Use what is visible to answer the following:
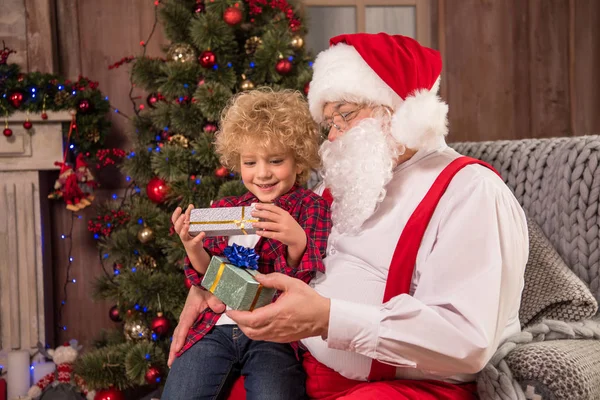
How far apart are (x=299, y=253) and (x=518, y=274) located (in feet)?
1.74

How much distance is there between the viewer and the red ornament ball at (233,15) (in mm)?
2881

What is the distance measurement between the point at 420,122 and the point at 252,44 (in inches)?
65.0

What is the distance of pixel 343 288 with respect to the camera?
156cm

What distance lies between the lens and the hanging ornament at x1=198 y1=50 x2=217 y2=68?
9.53ft

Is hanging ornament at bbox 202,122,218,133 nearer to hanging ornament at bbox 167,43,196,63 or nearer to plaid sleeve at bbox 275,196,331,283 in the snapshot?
hanging ornament at bbox 167,43,196,63

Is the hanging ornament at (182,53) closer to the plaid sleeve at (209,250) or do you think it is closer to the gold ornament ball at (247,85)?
the gold ornament ball at (247,85)

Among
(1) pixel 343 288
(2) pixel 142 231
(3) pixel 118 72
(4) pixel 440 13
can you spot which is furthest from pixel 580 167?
(3) pixel 118 72

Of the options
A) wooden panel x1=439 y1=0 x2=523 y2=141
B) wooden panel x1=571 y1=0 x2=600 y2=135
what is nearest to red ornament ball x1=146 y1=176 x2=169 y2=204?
wooden panel x1=439 y1=0 x2=523 y2=141

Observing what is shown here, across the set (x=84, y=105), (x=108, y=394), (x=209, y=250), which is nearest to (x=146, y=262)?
(x=108, y=394)

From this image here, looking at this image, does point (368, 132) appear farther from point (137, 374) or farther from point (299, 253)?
point (137, 374)

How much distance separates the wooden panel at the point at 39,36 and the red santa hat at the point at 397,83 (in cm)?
217

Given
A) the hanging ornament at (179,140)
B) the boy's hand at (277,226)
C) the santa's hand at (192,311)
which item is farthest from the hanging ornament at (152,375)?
the boy's hand at (277,226)

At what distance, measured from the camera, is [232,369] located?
170 centimetres

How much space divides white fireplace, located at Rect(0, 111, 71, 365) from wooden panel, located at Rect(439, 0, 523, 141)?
2.32m
